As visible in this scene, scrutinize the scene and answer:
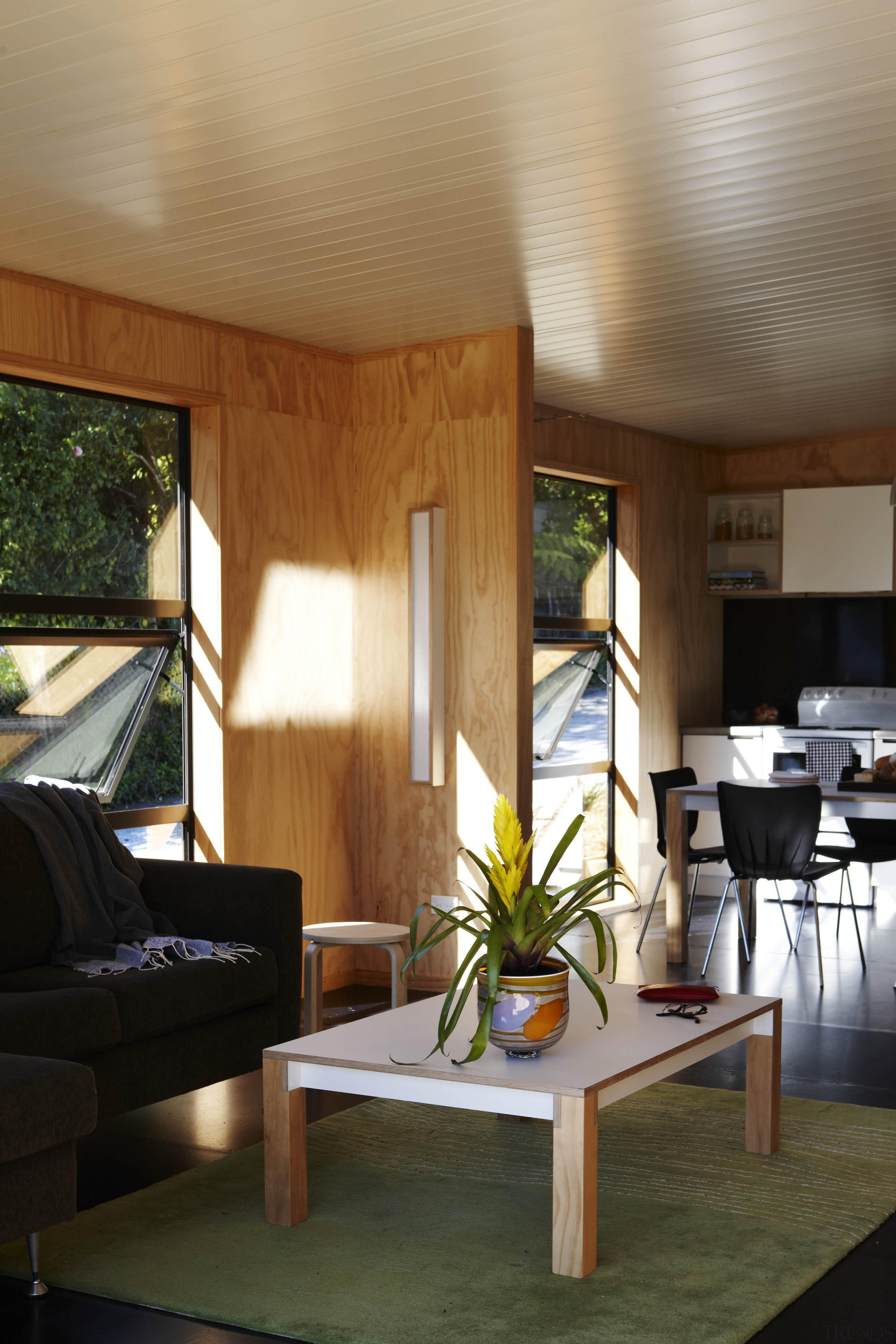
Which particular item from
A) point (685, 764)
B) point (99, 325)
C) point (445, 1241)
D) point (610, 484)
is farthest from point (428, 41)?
point (685, 764)

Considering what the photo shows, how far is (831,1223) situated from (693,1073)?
1.38 metres

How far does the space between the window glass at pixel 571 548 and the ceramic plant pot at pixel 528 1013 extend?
15.7ft

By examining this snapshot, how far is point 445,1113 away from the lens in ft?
14.0

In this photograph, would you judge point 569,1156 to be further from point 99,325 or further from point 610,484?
point 610,484

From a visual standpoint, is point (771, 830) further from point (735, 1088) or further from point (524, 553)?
point (735, 1088)

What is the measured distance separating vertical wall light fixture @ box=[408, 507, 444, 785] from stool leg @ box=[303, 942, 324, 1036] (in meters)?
1.36

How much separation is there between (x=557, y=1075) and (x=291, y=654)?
321 centimetres

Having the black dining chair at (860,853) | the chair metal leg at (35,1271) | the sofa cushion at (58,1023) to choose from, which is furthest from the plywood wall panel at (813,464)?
the chair metal leg at (35,1271)

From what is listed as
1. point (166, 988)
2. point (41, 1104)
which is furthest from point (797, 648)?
point (41, 1104)

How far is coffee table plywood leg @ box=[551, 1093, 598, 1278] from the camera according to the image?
292 centimetres

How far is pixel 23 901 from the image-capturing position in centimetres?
410

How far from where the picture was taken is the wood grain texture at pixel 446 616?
5.84 metres

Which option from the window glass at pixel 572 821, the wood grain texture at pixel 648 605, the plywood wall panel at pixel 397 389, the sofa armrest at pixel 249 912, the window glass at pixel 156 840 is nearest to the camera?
the sofa armrest at pixel 249 912

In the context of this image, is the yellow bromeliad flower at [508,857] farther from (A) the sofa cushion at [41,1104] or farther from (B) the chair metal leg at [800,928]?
(B) the chair metal leg at [800,928]
